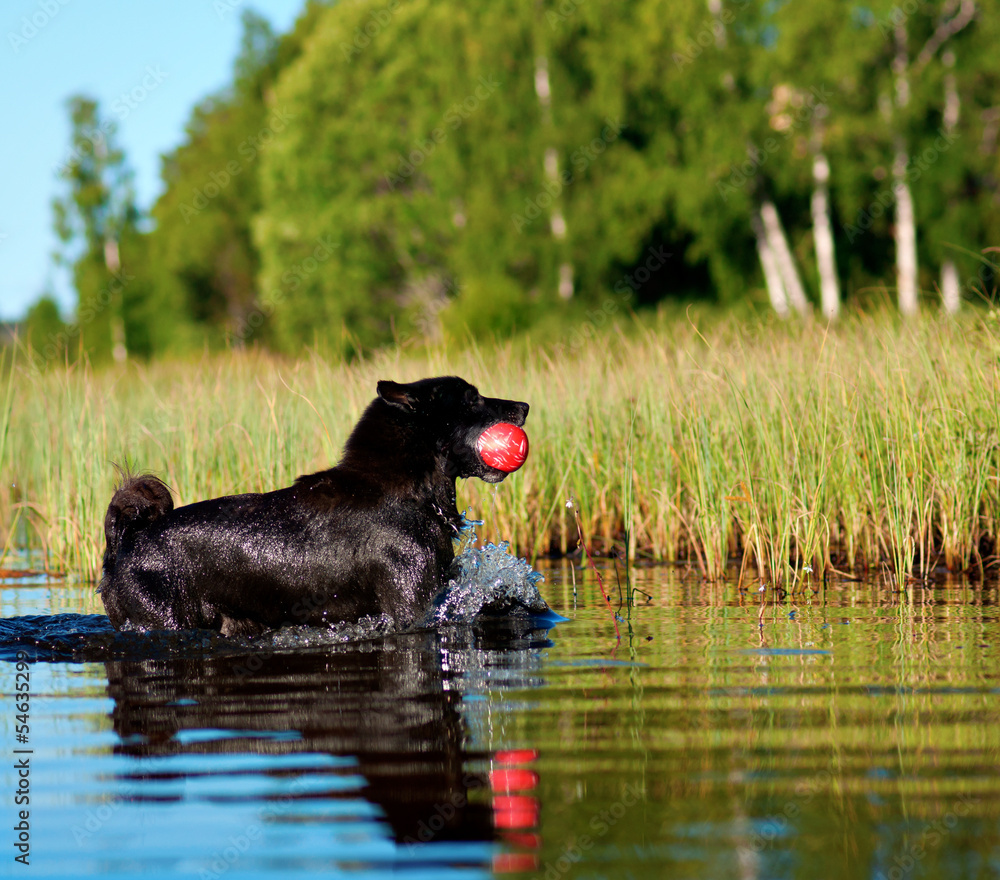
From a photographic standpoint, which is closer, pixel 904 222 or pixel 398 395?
pixel 398 395

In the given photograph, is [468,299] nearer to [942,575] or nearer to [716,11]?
[716,11]

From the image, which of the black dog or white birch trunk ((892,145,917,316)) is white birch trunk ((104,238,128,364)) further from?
the black dog

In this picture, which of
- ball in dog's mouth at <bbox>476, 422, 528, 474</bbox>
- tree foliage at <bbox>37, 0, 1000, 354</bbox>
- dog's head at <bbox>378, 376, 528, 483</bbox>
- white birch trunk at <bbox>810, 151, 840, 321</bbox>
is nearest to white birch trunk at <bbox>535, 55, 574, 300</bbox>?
tree foliage at <bbox>37, 0, 1000, 354</bbox>

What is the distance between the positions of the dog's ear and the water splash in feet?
2.46

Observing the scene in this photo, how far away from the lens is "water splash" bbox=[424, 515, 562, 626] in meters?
6.47

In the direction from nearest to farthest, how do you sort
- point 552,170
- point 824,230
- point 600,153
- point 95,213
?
1. point 824,230
2. point 600,153
3. point 552,170
4. point 95,213

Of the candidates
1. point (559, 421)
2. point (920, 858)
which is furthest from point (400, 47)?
point (920, 858)

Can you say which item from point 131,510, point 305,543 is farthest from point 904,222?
point 131,510

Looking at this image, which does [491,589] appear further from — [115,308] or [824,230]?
[115,308]

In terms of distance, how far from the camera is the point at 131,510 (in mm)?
5953

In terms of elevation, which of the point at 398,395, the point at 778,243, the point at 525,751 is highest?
the point at 778,243

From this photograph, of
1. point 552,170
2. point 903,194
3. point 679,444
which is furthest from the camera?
point 552,170

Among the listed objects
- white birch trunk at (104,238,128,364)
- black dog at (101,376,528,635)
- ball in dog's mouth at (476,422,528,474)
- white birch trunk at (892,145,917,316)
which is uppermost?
white birch trunk at (104,238,128,364)

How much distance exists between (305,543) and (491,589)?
3.85 ft
